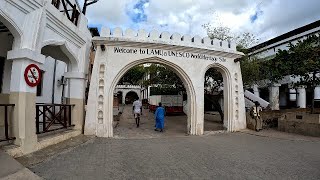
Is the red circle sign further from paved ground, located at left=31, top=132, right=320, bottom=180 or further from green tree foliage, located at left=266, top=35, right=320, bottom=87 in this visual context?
green tree foliage, located at left=266, top=35, right=320, bottom=87

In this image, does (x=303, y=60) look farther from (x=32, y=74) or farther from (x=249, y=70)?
(x=32, y=74)

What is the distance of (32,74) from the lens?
6551mm

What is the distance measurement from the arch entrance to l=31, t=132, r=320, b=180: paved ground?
1740 millimetres

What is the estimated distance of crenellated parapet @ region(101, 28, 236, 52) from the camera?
413 inches

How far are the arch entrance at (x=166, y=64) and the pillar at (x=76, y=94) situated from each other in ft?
1.14

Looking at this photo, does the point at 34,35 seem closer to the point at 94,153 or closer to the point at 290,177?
the point at 94,153

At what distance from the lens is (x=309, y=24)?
20500 mm

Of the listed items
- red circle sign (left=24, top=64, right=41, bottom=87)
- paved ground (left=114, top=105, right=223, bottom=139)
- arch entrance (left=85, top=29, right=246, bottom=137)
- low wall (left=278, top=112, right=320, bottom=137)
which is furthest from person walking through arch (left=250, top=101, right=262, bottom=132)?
red circle sign (left=24, top=64, right=41, bottom=87)

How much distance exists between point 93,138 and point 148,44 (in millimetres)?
4232

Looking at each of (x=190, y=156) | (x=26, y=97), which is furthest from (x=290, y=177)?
(x=26, y=97)

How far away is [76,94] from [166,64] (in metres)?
3.87

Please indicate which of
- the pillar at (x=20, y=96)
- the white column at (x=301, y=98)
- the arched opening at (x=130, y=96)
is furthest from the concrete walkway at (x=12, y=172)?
the arched opening at (x=130, y=96)

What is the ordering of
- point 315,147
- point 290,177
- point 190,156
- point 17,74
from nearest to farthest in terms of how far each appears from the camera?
point 290,177
point 17,74
point 190,156
point 315,147

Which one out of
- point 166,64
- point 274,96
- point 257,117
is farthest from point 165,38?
point 274,96
